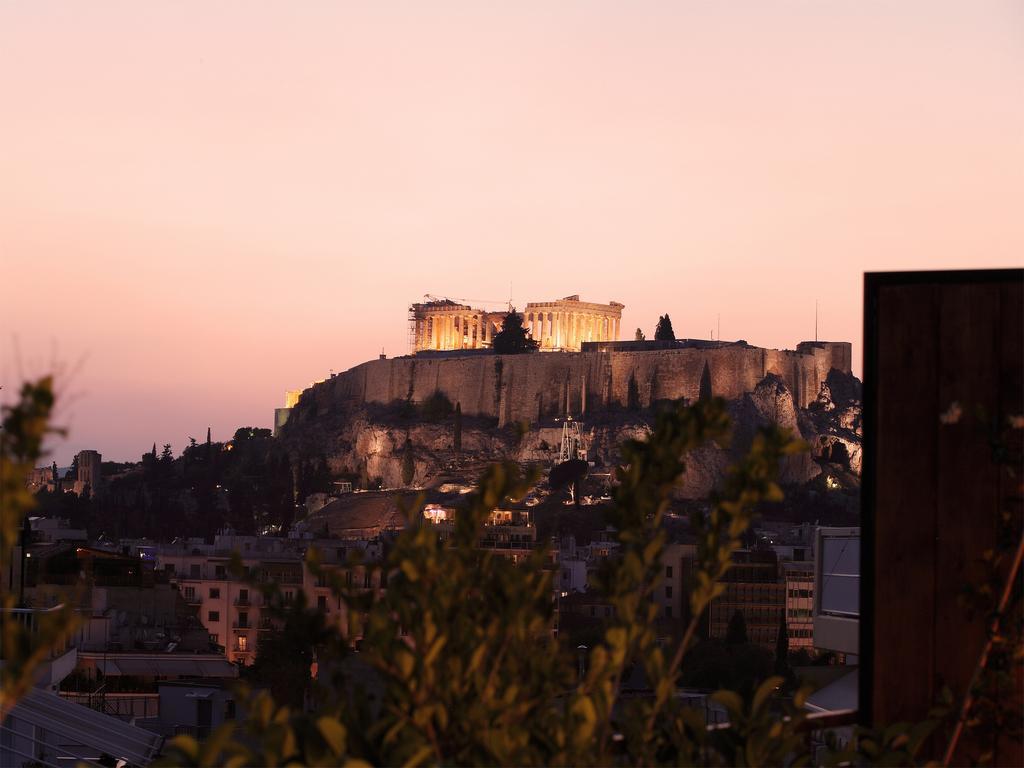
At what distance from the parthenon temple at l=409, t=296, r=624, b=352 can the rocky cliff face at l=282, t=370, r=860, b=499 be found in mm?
7669

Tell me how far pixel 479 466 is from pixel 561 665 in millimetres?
79010

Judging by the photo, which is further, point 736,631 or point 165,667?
point 736,631

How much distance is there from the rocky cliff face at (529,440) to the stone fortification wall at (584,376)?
0.78 metres

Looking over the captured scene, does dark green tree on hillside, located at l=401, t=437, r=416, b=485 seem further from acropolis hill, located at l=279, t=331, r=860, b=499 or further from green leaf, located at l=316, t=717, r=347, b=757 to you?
green leaf, located at l=316, t=717, r=347, b=757

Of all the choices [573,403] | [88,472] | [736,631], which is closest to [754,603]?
[736,631]

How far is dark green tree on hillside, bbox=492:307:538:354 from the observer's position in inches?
3428

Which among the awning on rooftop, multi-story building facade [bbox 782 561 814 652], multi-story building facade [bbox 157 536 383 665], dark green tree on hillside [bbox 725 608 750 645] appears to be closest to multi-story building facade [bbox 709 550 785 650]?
multi-story building facade [bbox 782 561 814 652]

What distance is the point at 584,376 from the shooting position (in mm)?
83188

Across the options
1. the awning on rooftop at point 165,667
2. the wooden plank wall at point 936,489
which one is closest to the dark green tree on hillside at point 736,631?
the awning on rooftop at point 165,667

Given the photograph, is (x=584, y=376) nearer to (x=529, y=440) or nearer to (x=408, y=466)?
(x=529, y=440)

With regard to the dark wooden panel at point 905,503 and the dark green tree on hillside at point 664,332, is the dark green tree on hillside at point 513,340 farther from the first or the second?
the dark wooden panel at point 905,503

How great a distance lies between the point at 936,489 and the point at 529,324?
8941cm

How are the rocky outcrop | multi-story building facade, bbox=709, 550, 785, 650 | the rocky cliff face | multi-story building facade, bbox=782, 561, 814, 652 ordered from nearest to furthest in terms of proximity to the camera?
multi-story building facade, bbox=782, 561, 814, 652 → multi-story building facade, bbox=709, 550, 785, 650 → the rocky cliff face → the rocky outcrop

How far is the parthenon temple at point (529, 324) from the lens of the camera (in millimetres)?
91500
